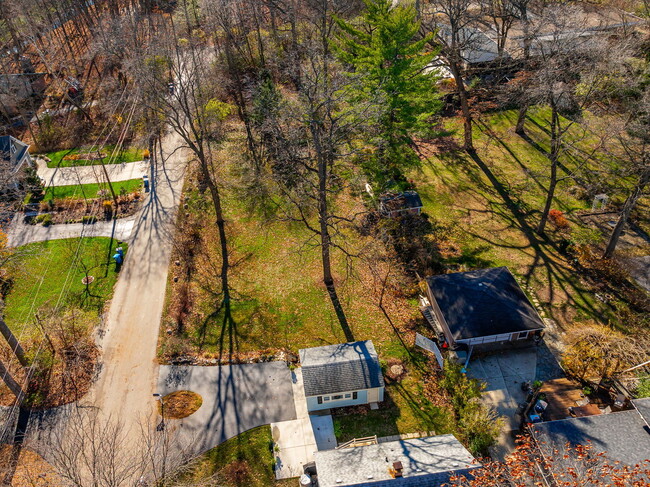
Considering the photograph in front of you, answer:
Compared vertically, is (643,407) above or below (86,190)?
below

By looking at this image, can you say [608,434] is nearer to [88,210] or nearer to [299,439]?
[299,439]

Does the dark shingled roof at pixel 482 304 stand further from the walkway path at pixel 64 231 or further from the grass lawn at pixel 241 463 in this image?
the walkway path at pixel 64 231

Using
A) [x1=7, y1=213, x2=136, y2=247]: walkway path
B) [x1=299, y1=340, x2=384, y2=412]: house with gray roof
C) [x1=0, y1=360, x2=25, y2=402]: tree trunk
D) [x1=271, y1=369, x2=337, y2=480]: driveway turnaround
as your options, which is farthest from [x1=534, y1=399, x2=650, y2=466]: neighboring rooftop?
[x1=7, y1=213, x2=136, y2=247]: walkway path

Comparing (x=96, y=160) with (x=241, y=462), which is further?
(x=96, y=160)

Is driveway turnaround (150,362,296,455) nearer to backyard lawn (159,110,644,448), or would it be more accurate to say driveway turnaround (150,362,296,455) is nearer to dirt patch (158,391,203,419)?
dirt patch (158,391,203,419)

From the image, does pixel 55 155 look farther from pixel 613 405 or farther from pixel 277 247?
pixel 613 405

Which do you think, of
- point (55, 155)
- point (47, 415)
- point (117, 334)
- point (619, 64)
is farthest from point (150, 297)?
point (619, 64)

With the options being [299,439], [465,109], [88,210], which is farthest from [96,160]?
[465,109]

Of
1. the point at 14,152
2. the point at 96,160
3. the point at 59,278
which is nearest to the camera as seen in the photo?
Answer: the point at 59,278
